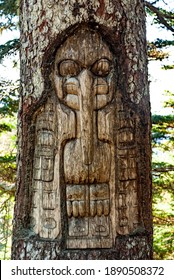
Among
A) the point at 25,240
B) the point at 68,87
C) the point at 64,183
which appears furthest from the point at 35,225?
the point at 68,87

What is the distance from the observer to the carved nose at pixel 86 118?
3.27 metres

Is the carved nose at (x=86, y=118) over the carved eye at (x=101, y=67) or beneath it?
beneath

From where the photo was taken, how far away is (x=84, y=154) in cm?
328

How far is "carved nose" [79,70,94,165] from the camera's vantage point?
10.7 ft

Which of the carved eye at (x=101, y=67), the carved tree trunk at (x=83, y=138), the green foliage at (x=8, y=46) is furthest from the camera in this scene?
the green foliage at (x=8, y=46)

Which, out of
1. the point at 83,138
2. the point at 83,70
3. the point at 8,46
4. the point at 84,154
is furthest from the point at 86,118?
the point at 8,46

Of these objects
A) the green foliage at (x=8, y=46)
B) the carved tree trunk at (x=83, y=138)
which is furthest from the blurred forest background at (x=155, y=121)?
the carved tree trunk at (x=83, y=138)

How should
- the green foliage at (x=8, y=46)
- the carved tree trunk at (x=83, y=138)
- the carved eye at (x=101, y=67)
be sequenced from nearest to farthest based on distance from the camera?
the carved tree trunk at (x=83, y=138) < the carved eye at (x=101, y=67) < the green foliage at (x=8, y=46)

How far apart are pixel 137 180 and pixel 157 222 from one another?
17.8ft

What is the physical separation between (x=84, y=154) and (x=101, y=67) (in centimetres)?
77

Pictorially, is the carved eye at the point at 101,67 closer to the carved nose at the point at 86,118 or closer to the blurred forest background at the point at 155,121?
the carved nose at the point at 86,118

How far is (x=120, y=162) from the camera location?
3340 mm

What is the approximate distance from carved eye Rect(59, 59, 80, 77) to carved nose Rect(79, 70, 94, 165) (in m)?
0.10

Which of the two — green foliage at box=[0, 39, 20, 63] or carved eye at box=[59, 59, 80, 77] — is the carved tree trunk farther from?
green foliage at box=[0, 39, 20, 63]
